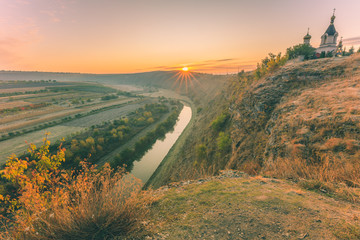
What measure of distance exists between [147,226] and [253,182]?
5.51 metres

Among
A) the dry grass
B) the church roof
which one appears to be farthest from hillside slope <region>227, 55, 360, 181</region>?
the church roof

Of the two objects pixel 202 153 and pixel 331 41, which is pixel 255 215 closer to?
pixel 202 153

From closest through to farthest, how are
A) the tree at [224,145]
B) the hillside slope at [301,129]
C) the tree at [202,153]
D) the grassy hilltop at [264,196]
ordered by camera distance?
the grassy hilltop at [264,196] → the hillside slope at [301,129] → the tree at [224,145] → the tree at [202,153]

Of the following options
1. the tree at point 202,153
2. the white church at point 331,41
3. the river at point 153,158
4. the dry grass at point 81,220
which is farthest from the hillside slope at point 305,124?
the white church at point 331,41

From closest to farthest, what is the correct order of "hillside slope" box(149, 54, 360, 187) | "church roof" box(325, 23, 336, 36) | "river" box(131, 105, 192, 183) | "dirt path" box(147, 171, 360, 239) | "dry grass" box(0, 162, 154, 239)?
"dry grass" box(0, 162, 154, 239)
"dirt path" box(147, 171, 360, 239)
"hillside slope" box(149, 54, 360, 187)
"river" box(131, 105, 192, 183)
"church roof" box(325, 23, 336, 36)

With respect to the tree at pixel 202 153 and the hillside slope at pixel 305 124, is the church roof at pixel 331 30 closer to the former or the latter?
the hillside slope at pixel 305 124

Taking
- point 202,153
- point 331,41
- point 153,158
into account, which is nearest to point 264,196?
point 202,153

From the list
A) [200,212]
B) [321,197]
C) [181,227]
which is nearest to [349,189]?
[321,197]

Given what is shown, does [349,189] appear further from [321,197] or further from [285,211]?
[285,211]

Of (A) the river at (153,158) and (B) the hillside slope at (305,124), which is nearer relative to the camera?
(B) the hillside slope at (305,124)

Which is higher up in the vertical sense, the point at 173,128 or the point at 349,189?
the point at 349,189

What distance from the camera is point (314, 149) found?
8.74 meters

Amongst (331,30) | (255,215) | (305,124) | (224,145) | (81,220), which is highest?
(331,30)

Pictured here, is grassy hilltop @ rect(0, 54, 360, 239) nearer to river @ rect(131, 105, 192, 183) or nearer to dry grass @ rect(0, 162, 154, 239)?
dry grass @ rect(0, 162, 154, 239)
